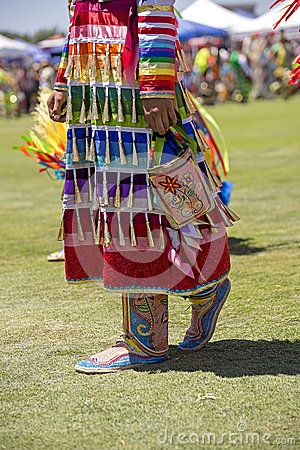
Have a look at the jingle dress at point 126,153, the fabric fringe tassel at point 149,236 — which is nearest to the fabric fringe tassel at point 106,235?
the jingle dress at point 126,153

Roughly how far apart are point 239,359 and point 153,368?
0.95ft

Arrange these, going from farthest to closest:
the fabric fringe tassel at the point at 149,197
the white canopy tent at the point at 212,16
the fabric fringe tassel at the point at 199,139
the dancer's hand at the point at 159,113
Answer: the white canopy tent at the point at 212,16
the fabric fringe tassel at the point at 199,139
the fabric fringe tassel at the point at 149,197
the dancer's hand at the point at 159,113

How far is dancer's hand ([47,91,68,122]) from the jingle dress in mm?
74

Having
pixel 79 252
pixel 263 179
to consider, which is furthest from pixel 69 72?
pixel 263 179

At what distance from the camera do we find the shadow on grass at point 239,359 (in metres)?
2.87

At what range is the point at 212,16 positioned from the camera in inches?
549

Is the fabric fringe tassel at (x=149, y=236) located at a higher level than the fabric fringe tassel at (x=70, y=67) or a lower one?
lower

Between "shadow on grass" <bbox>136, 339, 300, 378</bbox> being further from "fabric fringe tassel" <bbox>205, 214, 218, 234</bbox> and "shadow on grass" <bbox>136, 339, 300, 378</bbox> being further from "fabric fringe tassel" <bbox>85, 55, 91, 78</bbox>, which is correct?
"fabric fringe tassel" <bbox>85, 55, 91, 78</bbox>

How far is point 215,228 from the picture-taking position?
9.86 feet

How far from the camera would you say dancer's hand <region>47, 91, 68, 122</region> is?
3066 mm

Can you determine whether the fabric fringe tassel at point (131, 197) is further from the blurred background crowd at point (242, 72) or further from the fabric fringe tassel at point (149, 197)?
the blurred background crowd at point (242, 72)

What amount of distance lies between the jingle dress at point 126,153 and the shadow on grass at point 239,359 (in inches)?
9.9

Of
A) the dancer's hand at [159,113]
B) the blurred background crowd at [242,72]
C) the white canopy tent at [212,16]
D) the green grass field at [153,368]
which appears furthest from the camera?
the blurred background crowd at [242,72]

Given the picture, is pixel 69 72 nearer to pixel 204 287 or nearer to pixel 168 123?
pixel 168 123
